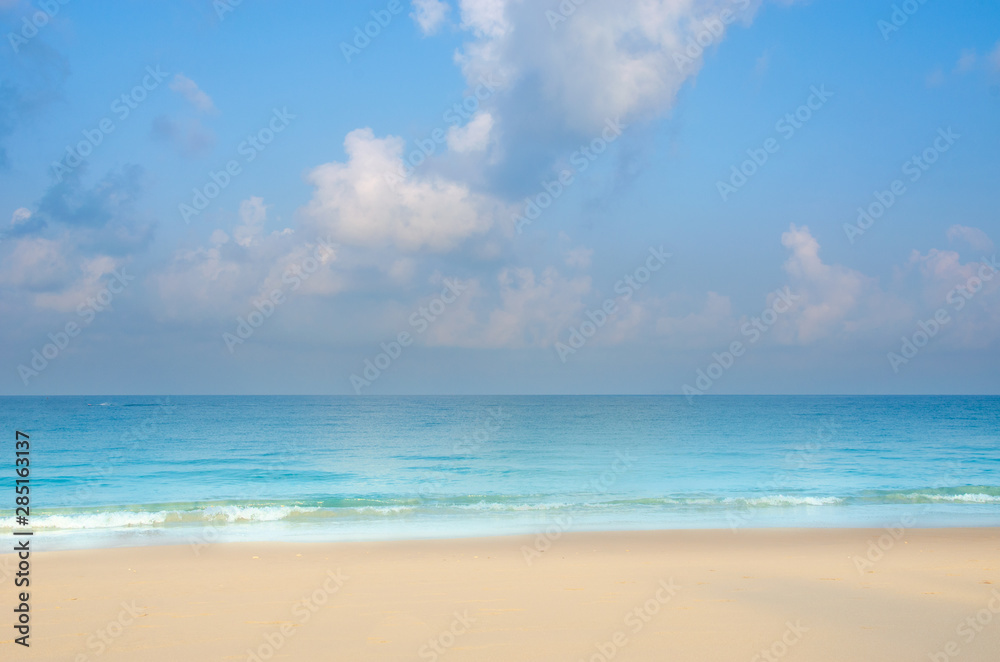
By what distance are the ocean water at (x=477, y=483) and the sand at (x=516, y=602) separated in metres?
2.72

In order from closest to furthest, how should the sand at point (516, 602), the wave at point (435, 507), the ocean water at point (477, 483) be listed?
1. the sand at point (516, 602)
2. the ocean water at point (477, 483)
3. the wave at point (435, 507)

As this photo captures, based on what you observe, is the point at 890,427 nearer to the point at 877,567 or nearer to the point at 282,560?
the point at 877,567

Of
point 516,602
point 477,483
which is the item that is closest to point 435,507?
point 477,483

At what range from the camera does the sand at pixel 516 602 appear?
6.52m

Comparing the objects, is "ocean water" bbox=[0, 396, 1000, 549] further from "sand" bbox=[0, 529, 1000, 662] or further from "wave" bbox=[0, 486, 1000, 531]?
"sand" bbox=[0, 529, 1000, 662]

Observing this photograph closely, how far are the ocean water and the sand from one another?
8.93 feet

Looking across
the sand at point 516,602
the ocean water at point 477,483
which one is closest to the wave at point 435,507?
the ocean water at point 477,483

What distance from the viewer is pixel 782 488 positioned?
21.8 meters

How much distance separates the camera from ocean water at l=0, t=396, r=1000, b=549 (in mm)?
15305

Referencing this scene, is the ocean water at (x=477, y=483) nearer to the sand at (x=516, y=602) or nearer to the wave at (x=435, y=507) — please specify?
the wave at (x=435, y=507)

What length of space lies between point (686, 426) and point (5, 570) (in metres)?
50.3

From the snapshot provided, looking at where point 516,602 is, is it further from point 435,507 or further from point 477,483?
point 477,483

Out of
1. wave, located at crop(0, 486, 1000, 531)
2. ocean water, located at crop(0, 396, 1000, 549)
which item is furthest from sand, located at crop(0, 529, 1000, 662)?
wave, located at crop(0, 486, 1000, 531)

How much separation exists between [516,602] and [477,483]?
15.8m
